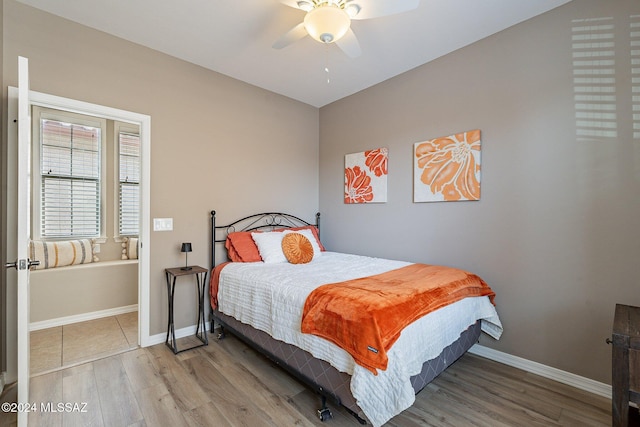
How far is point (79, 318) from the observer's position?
3.53 m

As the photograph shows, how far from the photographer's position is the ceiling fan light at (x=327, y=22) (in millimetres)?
1775

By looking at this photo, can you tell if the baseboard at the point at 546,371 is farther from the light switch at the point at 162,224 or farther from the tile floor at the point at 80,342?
the tile floor at the point at 80,342

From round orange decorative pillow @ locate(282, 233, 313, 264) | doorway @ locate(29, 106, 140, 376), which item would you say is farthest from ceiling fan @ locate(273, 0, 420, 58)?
doorway @ locate(29, 106, 140, 376)

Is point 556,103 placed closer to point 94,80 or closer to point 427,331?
point 427,331

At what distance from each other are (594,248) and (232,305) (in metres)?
2.94

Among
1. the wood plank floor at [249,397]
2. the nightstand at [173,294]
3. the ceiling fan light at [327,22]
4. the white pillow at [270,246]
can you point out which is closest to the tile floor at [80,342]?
the wood plank floor at [249,397]

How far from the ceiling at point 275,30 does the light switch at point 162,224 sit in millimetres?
1692

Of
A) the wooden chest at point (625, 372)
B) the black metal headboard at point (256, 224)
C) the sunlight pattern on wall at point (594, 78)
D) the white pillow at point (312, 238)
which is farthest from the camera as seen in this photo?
the white pillow at point (312, 238)

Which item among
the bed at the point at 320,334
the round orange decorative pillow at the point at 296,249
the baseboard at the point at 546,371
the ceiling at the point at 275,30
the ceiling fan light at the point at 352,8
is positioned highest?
the ceiling at the point at 275,30

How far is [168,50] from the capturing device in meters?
2.88

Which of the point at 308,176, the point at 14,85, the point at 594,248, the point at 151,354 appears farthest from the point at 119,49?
the point at 594,248

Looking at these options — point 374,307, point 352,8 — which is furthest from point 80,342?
point 352,8

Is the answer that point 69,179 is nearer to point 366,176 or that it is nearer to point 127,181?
point 127,181

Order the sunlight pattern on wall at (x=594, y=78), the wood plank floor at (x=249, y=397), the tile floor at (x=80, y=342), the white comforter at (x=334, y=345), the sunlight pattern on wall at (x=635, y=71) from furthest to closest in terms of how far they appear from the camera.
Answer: the tile floor at (x=80, y=342)
the sunlight pattern on wall at (x=594, y=78)
the sunlight pattern on wall at (x=635, y=71)
the wood plank floor at (x=249, y=397)
the white comforter at (x=334, y=345)
